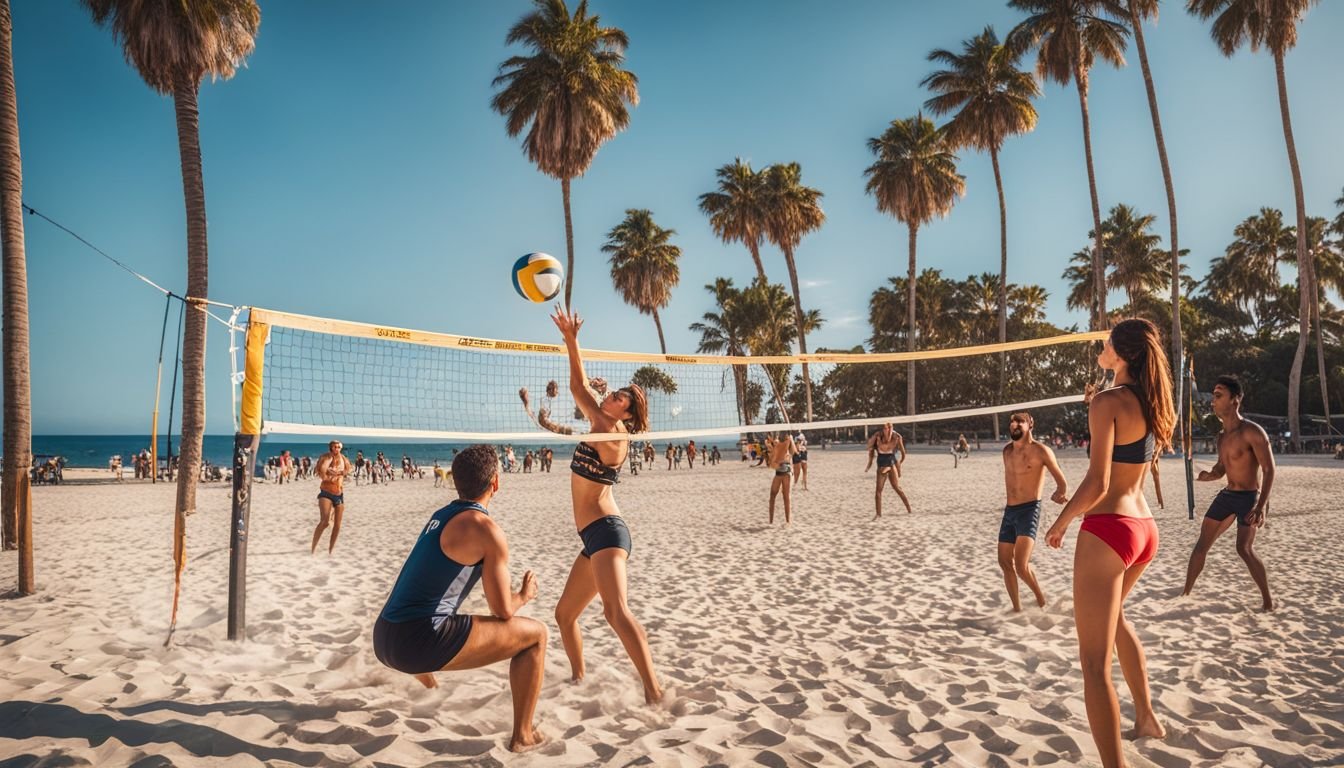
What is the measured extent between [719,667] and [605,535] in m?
1.27

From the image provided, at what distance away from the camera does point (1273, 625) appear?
15.3 feet

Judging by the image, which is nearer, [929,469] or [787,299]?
[929,469]

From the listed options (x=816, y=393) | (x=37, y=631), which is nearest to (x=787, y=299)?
(x=816, y=393)

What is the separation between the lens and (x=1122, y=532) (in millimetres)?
2686

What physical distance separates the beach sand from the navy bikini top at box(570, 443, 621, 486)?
46.3 inches

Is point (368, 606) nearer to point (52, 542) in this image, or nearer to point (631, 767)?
point (631, 767)

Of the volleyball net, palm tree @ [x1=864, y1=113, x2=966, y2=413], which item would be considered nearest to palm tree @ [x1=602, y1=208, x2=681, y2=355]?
palm tree @ [x1=864, y1=113, x2=966, y2=413]

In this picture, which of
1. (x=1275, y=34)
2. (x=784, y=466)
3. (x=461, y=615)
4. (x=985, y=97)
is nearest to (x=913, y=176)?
(x=985, y=97)

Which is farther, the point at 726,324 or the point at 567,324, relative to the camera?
the point at 726,324

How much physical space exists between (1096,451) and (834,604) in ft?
10.8

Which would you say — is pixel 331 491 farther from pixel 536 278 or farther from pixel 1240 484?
pixel 1240 484

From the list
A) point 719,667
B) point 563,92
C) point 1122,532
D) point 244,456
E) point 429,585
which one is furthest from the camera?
point 563,92

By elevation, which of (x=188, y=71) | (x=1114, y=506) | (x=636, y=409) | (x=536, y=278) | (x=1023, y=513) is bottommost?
(x=1023, y=513)

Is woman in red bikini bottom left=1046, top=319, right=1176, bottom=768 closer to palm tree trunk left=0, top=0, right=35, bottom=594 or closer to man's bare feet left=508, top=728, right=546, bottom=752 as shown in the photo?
man's bare feet left=508, top=728, right=546, bottom=752
